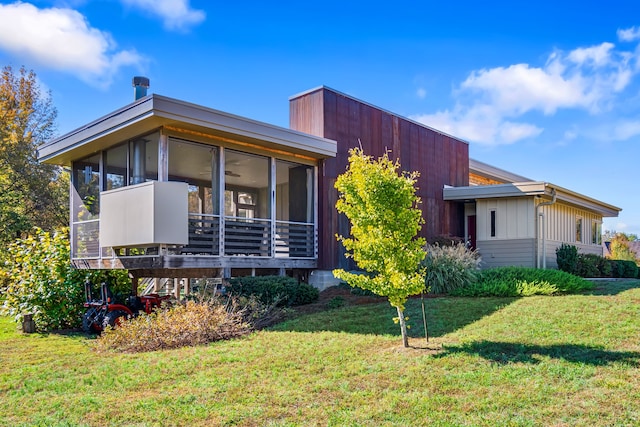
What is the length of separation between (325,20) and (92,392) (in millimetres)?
9222

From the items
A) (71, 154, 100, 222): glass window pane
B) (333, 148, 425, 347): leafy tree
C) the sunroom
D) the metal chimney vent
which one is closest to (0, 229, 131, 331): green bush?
the sunroom

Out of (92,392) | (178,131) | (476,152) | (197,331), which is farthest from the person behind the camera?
(476,152)

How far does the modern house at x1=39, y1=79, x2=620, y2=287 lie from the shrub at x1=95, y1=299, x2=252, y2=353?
153 cm

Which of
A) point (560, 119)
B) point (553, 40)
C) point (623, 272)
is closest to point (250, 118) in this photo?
point (553, 40)

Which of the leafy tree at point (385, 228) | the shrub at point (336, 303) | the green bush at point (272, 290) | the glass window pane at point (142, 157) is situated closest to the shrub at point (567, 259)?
the shrub at point (336, 303)

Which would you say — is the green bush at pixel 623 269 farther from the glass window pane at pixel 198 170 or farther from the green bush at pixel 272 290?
the glass window pane at pixel 198 170

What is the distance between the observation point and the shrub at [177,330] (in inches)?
310

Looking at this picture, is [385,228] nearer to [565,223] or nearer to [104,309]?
[104,309]

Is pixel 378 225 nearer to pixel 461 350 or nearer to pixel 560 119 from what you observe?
pixel 461 350

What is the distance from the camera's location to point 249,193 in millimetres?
13711

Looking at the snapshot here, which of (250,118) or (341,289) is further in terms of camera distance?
(341,289)

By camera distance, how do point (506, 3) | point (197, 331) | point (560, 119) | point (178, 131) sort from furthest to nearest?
point (560, 119)
point (506, 3)
point (178, 131)
point (197, 331)

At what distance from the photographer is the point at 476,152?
20547 mm

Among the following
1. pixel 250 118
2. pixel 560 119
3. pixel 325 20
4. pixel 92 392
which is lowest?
pixel 92 392
